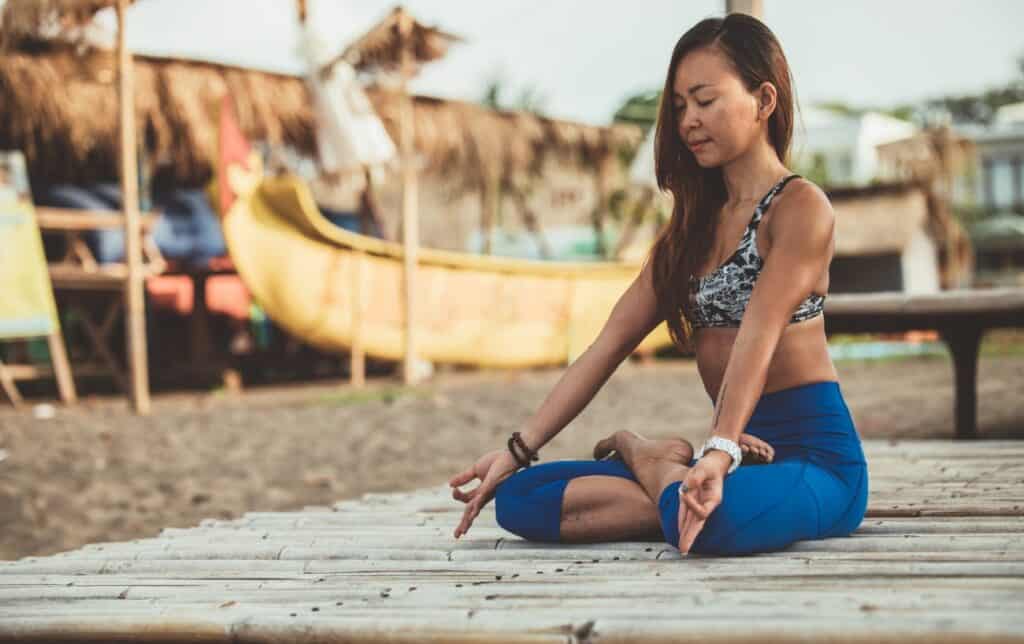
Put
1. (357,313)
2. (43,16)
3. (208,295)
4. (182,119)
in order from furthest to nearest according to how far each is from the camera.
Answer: (208,295)
(357,313)
(182,119)
(43,16)

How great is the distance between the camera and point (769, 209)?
221cm

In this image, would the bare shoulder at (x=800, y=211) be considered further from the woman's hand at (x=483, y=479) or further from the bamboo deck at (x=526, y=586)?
the woman's hand at (x=483, y=479)

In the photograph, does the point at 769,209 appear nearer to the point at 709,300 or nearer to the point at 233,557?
the point at 709,300

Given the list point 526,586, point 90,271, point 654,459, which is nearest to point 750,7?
point 654,459

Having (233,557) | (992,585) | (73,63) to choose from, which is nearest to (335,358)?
(73,63)

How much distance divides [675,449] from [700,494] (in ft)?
1.06

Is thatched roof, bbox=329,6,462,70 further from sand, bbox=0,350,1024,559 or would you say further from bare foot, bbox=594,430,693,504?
bare foot, bbox=594,430,693,504

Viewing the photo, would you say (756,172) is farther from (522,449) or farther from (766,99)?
(522,449)

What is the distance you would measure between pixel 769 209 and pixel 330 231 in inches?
323

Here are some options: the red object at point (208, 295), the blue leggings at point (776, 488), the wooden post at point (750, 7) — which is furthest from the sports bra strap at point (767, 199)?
the red object at point (208, 295)

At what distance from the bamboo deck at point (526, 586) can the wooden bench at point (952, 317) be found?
224cm

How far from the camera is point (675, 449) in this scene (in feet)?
7.48

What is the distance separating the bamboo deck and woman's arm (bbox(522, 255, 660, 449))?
0.86 feet

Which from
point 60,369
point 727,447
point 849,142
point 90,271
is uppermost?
point 849,142
